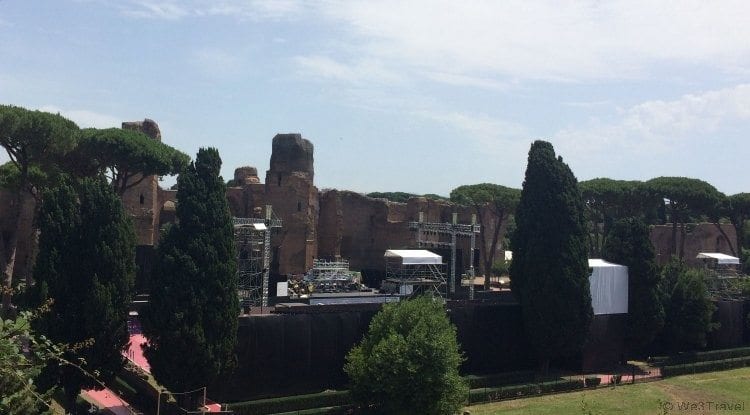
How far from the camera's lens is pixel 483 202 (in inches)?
2178

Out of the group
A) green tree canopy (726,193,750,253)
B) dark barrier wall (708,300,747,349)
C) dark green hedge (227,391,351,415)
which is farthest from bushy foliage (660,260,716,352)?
green tree canopy (726,193,750,253)

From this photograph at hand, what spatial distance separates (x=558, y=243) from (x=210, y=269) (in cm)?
1603

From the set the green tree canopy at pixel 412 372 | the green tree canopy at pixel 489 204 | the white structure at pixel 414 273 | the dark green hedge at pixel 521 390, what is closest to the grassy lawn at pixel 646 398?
the dark green hedge at pixel 521 390

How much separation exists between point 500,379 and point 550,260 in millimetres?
5840

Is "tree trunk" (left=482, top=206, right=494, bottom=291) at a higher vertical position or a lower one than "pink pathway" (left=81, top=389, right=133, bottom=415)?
higher

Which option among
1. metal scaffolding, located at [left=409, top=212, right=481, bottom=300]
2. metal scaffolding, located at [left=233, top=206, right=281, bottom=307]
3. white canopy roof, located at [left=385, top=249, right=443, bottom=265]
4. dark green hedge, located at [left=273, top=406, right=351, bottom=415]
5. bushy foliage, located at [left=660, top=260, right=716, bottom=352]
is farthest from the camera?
metal scaffolding, located at [left=409, top=212, right=481, bottom=300]

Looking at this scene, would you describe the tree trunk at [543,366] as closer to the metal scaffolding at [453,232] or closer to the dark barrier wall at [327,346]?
the dark barrier wall at [327,346]

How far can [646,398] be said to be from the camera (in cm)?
2870

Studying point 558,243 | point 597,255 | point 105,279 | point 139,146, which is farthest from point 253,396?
point 597,255

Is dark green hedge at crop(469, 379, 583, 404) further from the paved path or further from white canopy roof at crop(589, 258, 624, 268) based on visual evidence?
the paved path

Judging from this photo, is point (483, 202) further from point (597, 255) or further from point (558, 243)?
point (558, 243)

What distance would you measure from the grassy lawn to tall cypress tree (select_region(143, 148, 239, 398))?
10031 millimetres

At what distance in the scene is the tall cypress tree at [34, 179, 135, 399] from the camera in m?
21.8

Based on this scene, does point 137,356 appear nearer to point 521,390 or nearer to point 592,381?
point 521,390
